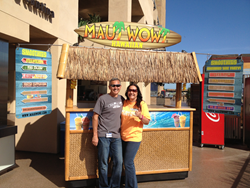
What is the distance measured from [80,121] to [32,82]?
1.49 meters

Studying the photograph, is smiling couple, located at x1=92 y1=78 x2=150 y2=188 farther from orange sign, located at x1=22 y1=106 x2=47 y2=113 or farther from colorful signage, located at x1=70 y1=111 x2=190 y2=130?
orange sign, located at x1=22 y1=106 x2=47 y2=113

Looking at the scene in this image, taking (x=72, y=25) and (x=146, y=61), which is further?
(x=72, y=25)

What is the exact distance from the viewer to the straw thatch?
3604 millimetres

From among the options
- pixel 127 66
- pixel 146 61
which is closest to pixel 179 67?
pixel 146 61

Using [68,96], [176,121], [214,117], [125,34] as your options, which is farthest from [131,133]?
[214,117]

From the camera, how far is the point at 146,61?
12.8ft

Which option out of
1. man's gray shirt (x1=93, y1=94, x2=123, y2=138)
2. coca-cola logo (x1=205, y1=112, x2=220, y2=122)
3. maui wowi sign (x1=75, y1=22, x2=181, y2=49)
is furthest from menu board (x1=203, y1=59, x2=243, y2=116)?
man's gray shirt (x1=93, y1=94, x2=123, y2=138)

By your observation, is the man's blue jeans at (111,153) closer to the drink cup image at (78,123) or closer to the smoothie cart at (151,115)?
the smoothie cart at (151,115)

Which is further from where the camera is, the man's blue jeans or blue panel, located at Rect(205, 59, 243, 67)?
blue panel, located at Rect(205, 59, 243, 67)

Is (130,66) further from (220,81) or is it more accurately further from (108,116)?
(220,81)

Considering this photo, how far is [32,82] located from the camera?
159 inches

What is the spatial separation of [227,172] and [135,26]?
162 inches

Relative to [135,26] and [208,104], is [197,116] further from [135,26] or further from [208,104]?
[135,26]

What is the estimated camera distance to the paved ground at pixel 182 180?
12.4 feet
